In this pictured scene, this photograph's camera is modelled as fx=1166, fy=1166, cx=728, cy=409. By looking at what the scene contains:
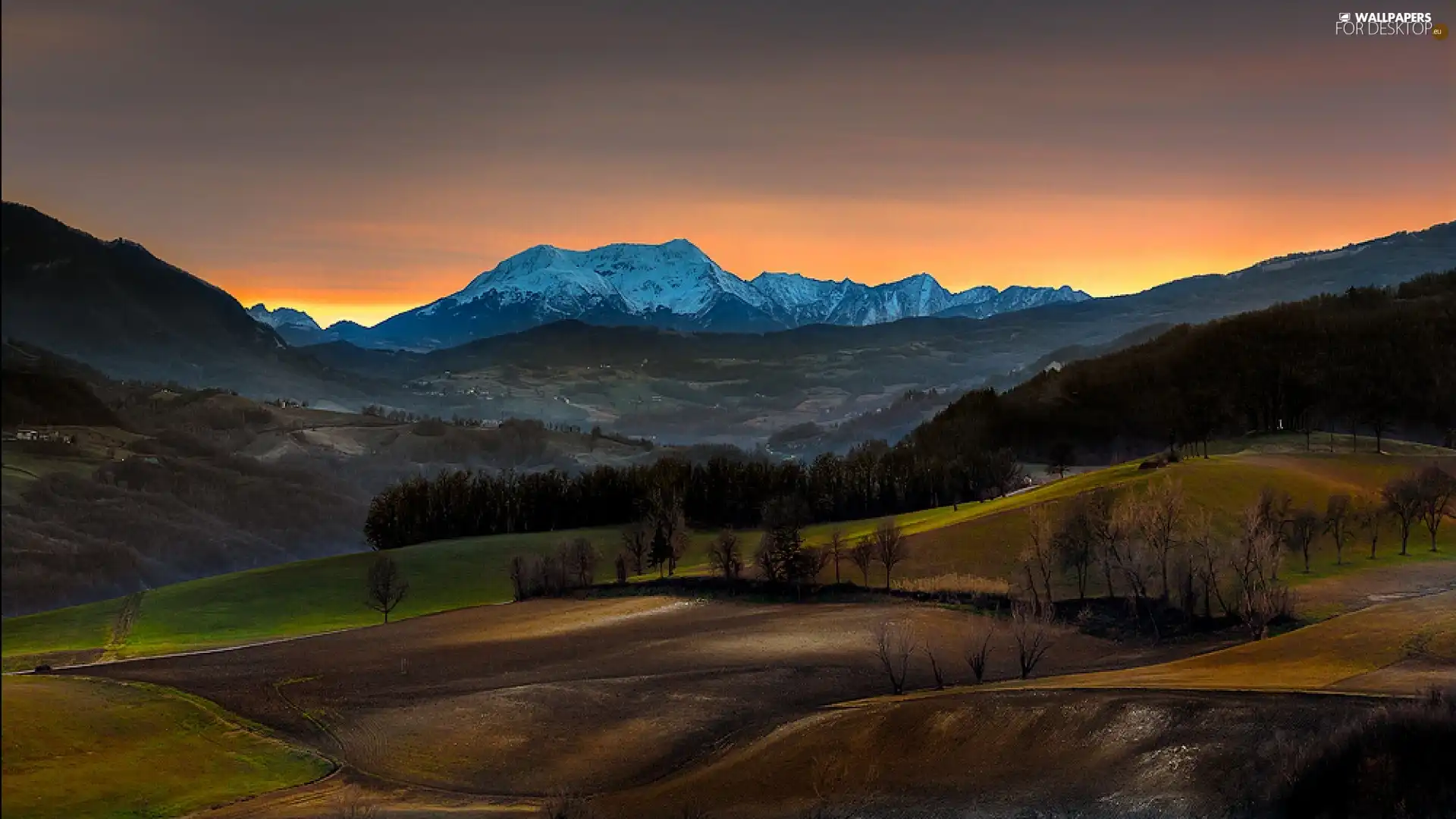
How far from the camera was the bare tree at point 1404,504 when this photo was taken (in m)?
117

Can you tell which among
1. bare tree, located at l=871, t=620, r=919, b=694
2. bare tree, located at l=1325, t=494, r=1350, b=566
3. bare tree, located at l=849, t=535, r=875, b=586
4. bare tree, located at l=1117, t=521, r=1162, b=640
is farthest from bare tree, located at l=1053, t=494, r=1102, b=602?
bare tree, located at l=1325, t=494, r=1350, b=566

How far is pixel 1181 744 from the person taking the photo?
55406 millimetres

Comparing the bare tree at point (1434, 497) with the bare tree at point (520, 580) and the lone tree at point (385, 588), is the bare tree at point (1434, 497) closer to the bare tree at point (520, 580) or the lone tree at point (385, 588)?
the bare tree at point (520, 580)

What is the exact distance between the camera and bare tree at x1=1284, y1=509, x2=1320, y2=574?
112 meters

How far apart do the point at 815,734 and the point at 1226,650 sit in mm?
30419

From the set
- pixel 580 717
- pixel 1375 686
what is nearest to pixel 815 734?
pixel 580 717

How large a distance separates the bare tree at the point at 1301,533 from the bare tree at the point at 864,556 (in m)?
41.0

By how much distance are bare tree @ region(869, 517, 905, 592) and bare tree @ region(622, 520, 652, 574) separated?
39.6 metres

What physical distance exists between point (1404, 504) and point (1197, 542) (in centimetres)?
3221

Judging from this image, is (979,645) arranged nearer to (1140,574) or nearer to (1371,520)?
(1140,574)

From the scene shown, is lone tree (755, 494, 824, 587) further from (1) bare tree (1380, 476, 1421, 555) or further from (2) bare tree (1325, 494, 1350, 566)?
(1) bare tree (1380, 476, 1421, 555)

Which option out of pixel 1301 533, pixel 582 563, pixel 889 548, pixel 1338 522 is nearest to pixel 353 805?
pixel 889 548

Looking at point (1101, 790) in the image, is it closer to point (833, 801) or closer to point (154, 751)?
point (833, 801)

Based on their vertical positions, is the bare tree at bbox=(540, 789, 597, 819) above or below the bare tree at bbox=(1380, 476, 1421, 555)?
below
